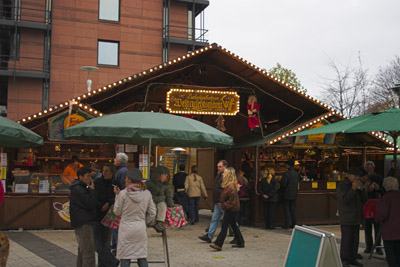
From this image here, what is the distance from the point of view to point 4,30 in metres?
26.6

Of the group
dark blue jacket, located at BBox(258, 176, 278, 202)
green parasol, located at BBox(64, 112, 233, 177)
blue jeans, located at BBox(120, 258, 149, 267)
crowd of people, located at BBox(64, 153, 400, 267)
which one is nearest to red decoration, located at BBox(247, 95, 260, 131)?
dark blue jacket, located at BBox(258, 176, 278, 202)

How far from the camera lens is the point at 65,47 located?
26.2 meters

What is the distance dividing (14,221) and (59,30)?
1709 centimetres

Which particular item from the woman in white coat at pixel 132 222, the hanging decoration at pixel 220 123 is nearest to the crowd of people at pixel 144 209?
the woman in white coat at pixel 132 222

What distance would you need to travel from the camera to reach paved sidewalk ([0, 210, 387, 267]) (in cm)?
784

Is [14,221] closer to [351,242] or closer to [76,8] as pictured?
[351,242]

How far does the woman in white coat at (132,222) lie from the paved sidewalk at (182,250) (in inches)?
83.9

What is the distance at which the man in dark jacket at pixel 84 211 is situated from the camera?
590cm

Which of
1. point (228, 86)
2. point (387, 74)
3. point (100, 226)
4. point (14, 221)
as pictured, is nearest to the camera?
point (100, 226)

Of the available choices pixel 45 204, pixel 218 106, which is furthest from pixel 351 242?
pixel 45 204

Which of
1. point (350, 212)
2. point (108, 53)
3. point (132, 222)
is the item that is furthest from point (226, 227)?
point (108, 53)

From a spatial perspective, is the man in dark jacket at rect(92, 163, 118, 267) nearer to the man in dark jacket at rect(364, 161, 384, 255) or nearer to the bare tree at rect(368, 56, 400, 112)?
the man in dark jacket at rect(364, 161, 384, 255)

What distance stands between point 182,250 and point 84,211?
3486 mm

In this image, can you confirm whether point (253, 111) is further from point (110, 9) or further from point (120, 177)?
point (110, 9)
